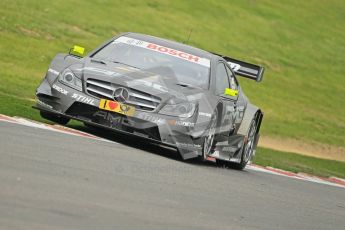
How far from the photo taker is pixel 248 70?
1526 cm

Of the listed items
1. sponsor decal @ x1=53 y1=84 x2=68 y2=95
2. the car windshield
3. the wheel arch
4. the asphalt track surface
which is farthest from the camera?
the wheel arch

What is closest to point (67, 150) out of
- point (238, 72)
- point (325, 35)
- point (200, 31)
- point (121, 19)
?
point (238, 72)

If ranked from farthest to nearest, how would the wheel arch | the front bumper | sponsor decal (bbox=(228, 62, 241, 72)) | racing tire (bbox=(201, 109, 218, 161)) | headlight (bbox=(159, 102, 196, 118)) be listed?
sponsor decal (bbox=(228, 62, 241, 72)), the wheel arch, racing tire (bbox=(201, 109, 218, 161)), headlight (bbox=(159, 102, 196, 118)), the front bumper

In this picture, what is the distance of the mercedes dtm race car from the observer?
1145 centimetres

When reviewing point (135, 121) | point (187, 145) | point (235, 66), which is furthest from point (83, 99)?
point (235, 66)

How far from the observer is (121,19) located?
123 ft

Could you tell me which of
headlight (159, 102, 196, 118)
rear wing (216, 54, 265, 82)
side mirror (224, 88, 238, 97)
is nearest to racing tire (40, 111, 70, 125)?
headlight (159, 102, 196, 118)

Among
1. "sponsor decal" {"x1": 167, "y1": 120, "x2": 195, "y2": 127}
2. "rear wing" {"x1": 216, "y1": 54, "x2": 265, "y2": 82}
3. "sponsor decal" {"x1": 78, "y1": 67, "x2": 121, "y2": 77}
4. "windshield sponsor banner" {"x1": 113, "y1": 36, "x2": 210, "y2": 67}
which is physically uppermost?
"rear wing" {"x1": 216, "y1": 54, "x2": 265, "y2": 82}

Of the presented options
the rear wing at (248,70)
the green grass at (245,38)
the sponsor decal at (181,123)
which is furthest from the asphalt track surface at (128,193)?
the green grass at (245,38)

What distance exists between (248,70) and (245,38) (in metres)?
26.5

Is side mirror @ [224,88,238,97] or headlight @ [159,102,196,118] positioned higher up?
side mirror @ [224,88,238,97]

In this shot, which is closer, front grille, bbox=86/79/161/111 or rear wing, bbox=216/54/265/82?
front grille, bbox=86/79/161/111

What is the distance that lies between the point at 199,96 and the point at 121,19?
25769mm

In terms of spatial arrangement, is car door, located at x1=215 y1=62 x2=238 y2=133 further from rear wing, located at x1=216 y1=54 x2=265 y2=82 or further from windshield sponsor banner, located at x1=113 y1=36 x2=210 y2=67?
rear wing, located at x1=216 y1=54 x2=265 y2=82
